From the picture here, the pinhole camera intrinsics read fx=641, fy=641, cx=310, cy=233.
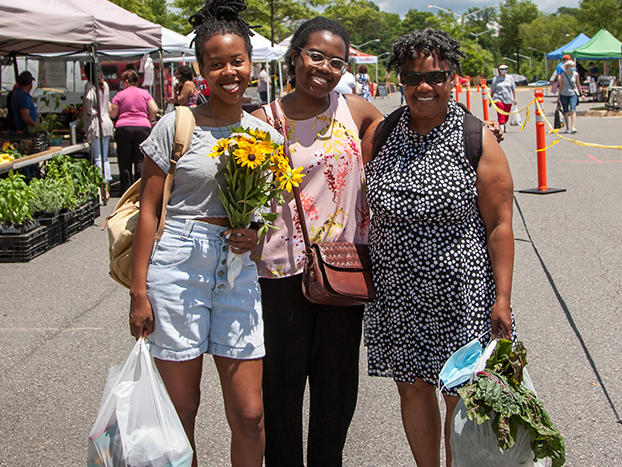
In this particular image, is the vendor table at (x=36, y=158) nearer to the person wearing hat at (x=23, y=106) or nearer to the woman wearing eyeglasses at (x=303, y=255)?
the person wearing hat at (x=23, y=106)

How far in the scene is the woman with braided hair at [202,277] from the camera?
2209 millimetres

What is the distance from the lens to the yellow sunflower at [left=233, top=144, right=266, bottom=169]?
7.06ft

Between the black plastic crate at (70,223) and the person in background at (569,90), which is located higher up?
the person in background at (569,90)

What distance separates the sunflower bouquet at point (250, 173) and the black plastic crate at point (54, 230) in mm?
5491

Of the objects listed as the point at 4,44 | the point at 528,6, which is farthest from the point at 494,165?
the point at 528,6

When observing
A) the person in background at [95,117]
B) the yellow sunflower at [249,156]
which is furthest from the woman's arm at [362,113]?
the person in background at [95,117]

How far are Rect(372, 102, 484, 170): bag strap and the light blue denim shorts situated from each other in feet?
2.42

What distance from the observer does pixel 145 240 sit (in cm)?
221

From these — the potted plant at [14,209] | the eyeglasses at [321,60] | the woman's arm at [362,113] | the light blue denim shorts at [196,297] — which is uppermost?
the eyeglasses at [321,60]

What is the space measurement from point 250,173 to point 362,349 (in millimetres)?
2483

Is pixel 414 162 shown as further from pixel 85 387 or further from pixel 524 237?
pixel 524 237

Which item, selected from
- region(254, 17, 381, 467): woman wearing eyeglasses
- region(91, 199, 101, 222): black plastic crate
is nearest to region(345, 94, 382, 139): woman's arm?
region(254, 17, 381, 467): woman wearing eyeglasses

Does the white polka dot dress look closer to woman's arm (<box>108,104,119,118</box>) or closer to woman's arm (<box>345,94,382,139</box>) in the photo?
woman's arm (<box>345,94,382,139</box>)

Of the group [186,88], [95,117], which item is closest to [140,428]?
[95,117]
